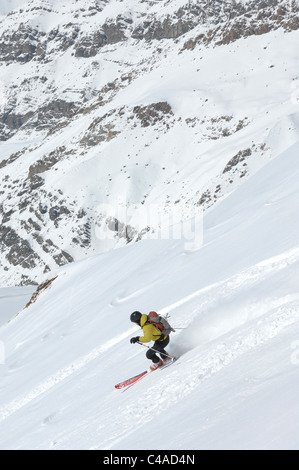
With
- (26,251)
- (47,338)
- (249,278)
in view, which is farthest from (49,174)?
(249,278)

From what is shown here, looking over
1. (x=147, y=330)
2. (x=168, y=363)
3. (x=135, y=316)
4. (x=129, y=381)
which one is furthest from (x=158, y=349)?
(x=135, y=316)

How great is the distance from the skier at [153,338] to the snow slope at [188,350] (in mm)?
281

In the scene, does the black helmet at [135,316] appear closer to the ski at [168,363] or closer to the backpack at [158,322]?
the backpack at [158,322]

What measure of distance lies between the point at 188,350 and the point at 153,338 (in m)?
0.69

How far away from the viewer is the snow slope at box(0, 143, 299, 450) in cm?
538

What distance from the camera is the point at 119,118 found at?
90.4m

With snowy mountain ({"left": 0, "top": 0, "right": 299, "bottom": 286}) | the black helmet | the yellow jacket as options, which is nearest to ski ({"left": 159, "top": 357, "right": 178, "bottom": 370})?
the yellow jacket

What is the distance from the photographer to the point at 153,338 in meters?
8.12

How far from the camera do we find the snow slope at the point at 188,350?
538 cm

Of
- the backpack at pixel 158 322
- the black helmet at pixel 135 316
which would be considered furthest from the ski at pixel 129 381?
the black helmet at pixel 135 316

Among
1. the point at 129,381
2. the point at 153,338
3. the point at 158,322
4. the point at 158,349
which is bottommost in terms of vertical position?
the point at 129,381

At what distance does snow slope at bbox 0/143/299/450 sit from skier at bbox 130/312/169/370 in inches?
11.1

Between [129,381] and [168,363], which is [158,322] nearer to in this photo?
[168,363]
